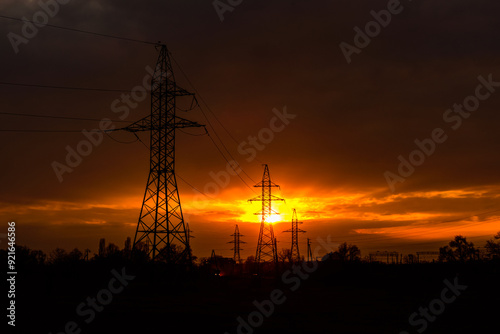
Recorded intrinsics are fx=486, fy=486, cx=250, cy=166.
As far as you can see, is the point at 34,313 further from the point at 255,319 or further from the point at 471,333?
the point at 471,333

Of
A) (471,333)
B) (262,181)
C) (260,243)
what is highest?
(262,181)

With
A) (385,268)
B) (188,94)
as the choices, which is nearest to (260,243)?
(385,268)

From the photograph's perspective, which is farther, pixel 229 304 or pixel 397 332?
pixel 229 304

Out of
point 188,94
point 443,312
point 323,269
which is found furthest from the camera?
point 323,269

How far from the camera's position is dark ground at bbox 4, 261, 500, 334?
26812mm

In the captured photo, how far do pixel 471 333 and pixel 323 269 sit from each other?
5047 centimetres

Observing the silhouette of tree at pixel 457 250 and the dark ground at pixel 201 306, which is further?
the silhouette of tree at pixel 457 250

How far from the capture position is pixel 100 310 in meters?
31.0

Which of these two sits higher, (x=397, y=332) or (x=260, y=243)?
(x=260, y=243)

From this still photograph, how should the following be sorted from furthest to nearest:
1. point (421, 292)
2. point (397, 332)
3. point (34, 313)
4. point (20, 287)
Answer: point (421, 292) → point (20, 287) → point (34, 313) → point (397, 332)

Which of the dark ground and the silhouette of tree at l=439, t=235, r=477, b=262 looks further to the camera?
the silhouette of tree at l=439, t=235, r=477, b=262

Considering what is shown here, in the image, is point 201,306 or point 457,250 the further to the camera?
point 457,250

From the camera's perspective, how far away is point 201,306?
116 feet

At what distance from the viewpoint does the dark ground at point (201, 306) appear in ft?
88.0
